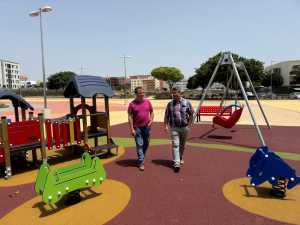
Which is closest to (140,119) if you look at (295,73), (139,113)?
(139,113)

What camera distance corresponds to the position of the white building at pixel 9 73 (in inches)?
5230

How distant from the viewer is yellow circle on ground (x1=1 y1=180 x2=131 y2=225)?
3930 millimetres

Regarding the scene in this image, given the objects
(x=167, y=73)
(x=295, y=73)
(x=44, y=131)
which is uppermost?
(x=295, y=73)

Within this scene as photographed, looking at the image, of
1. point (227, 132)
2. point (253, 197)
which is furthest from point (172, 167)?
point (227, 132)

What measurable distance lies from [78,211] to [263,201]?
2.75 metres

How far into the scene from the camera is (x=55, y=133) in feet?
21.8

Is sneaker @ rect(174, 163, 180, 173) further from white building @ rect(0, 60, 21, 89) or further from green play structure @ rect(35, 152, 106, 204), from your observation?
white building @ rect(0, 60, 21, 89)

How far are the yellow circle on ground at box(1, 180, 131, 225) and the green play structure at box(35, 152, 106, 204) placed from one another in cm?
24

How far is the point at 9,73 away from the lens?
5664 inches

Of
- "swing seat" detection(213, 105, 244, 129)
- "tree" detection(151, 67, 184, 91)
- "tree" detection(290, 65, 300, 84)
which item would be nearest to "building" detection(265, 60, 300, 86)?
"tree" detection(290, 65, 300, 84)

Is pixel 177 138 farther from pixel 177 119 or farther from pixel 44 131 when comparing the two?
pixel 44 131

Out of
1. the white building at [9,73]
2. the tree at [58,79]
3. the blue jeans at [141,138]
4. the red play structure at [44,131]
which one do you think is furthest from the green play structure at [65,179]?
the white building at [9,73]

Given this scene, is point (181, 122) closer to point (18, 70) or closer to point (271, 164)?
point (271, 164)

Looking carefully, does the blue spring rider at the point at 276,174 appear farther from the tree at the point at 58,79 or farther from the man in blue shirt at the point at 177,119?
the tree at the point at 58,79
